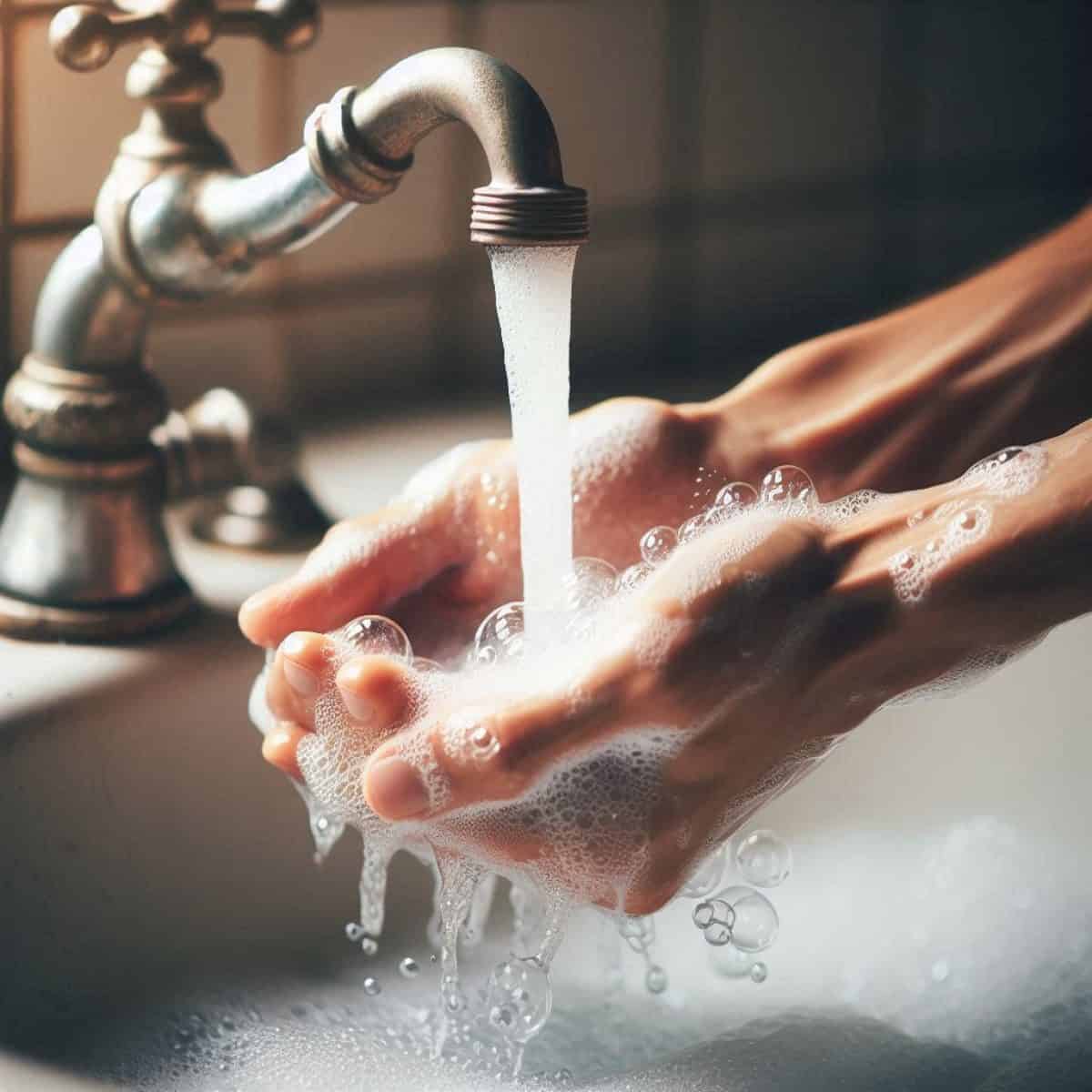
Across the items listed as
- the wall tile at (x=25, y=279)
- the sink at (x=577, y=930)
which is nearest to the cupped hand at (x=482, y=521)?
the sink at (x=577, y=930)

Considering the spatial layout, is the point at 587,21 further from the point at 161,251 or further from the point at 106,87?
the point at 161,251

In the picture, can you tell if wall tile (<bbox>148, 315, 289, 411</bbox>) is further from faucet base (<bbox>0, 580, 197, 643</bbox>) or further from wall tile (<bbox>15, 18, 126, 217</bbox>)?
faucet base (<bbox>0, 580, 197, 643</bbox>)

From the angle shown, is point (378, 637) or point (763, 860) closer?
point (378, 637)

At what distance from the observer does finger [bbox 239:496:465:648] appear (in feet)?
1.94

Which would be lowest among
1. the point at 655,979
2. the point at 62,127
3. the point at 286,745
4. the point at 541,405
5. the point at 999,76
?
the point at 655,979

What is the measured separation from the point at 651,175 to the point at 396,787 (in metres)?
0.62

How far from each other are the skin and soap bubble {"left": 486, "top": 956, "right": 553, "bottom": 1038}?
0.09m

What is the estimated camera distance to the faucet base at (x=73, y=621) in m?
0.68

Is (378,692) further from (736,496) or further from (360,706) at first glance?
(736,496)

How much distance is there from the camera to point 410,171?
0.92 metres

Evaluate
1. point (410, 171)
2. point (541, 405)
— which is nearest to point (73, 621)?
point (541, 405)

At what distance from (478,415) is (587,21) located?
23 cm

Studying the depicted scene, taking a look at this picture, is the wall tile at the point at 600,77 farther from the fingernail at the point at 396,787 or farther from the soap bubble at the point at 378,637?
the fingernail at the point at 396,787

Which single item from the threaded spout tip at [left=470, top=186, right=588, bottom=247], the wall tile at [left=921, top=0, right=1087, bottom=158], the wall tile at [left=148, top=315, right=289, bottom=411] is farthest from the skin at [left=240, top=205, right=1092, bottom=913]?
the wall tile at [left=921, top=0, right=1087, bottom=158]
